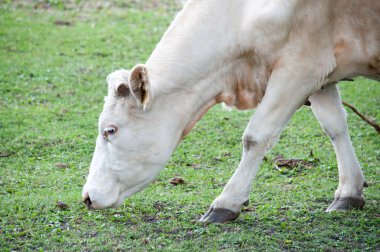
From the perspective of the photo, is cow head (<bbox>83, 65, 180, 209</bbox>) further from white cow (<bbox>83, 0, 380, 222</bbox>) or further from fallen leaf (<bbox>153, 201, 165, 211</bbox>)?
fallen leaf (<bbox>153, 201, 165, 211</bbox>)

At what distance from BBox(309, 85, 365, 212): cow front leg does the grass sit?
0.58ft

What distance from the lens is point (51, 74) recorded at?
440 inches

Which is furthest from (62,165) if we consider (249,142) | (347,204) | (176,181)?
(347,204)

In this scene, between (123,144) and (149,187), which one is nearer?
(123,144)

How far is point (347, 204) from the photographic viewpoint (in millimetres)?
6520

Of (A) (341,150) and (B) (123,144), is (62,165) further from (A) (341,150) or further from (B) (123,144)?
(A) (341,150)

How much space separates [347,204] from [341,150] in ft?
1.78

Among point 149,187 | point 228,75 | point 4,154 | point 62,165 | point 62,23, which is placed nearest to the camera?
point 228,75

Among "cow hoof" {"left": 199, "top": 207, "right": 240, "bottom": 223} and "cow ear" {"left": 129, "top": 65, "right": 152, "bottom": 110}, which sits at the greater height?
"cow ear" {"left": 129, "top": 65, "right": 152, "bottom": 110}

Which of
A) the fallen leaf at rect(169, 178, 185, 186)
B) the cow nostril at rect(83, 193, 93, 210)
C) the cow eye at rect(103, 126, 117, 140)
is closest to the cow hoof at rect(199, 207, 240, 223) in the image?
the cow nostril at rect(83, 193, 93, 210)

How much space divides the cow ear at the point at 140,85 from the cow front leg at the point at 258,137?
897 millimetres

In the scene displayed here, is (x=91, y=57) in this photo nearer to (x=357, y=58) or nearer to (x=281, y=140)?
(x=281, y=140)

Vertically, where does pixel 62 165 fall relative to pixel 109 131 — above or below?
below

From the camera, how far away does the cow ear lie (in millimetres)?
5637
